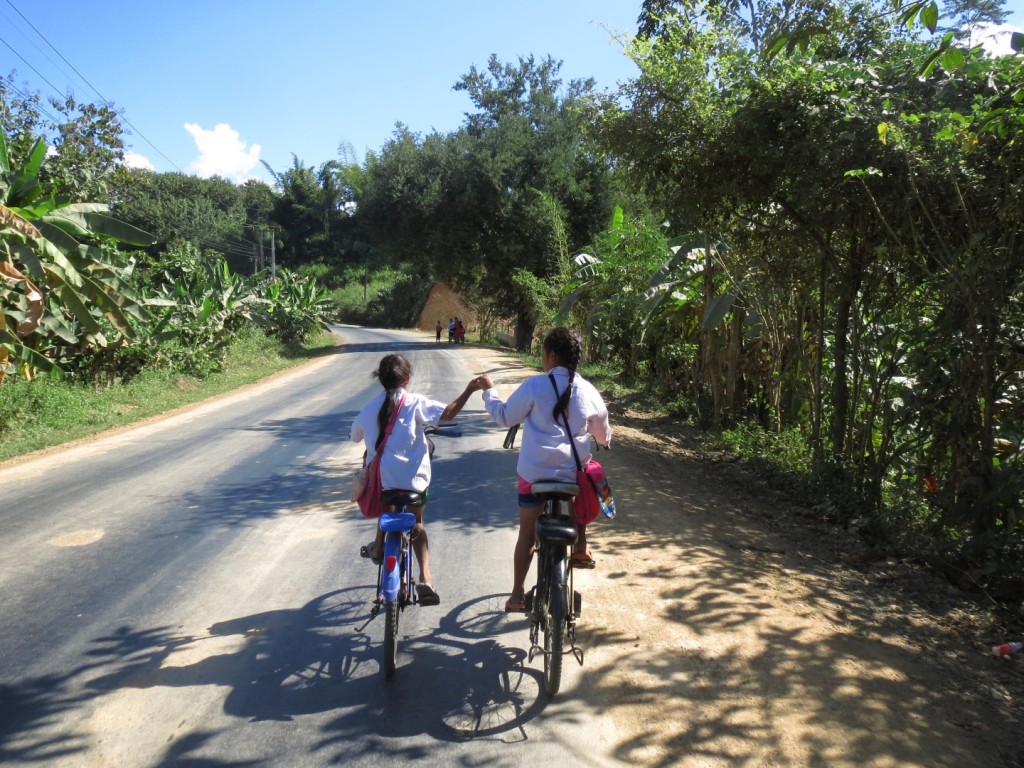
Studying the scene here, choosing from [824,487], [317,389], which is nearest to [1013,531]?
[824,487]

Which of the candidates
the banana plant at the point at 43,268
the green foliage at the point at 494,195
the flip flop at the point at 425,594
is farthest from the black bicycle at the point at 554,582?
the green foliage at the point at 494,195

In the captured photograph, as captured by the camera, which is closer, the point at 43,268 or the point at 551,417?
the point at 551,417

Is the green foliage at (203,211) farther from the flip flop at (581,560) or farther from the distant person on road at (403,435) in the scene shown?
the flip flop at (581,560)

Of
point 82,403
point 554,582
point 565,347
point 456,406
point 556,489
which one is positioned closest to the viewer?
point 554,582

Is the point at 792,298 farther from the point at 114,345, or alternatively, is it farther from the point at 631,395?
the point at 114,345

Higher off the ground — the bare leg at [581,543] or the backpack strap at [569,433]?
the backpack strap at [569,433]

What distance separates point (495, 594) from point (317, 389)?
53.2ft

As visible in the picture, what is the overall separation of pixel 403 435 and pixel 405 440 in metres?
0.03

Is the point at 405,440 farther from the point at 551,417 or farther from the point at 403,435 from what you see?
the point at 551,417

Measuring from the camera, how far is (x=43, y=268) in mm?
10875

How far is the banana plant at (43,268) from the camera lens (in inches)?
410

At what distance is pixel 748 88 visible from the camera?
305 inches

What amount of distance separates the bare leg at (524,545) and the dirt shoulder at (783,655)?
0.53 m

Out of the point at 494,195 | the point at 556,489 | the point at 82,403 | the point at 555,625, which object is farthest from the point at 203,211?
the point at 555,625
